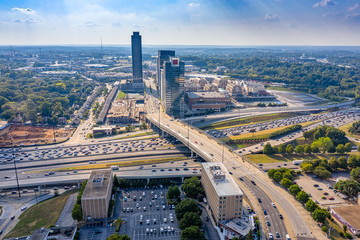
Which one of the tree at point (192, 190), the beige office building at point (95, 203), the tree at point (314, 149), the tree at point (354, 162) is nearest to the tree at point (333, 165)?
the tree at point (354, 162)

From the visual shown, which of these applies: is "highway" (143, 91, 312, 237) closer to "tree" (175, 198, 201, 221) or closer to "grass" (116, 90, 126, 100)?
"tree" (175, 198, 201, 221)

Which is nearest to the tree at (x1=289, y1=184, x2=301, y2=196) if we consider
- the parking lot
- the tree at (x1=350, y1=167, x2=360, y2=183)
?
the tree at (x1=350, y1=167, x2=360, y2=183)

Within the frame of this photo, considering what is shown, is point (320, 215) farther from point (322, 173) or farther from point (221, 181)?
point (322, 173)

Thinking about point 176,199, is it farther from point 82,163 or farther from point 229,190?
point 82,163

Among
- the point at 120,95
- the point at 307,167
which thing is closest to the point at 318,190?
the point at 307,167

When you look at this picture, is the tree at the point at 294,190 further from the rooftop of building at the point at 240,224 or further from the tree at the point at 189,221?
the tree at the point at 189,221
